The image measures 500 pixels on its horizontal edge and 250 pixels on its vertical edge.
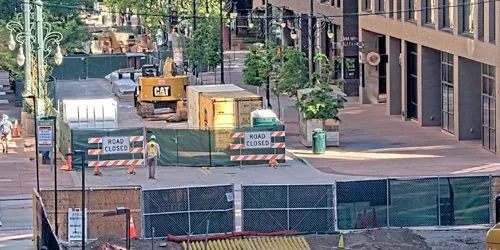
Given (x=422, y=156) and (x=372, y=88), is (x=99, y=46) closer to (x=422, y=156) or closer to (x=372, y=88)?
(x=372, y=88)

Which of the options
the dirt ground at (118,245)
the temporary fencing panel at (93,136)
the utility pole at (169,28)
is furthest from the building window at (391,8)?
the dirt ground at (118,245)

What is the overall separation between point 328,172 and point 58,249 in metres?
22.5

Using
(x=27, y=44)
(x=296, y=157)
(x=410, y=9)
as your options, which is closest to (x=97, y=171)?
(x=296, y=157)

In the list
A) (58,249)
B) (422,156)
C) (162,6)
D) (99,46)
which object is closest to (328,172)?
(422,156)

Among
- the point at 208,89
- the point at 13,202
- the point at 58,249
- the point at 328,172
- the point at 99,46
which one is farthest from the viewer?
the point at 99,46

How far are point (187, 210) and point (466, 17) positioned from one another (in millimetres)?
24304

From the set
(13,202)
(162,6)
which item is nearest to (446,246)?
(13,202)

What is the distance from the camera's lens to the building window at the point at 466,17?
56266 mm

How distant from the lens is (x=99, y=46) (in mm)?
116125

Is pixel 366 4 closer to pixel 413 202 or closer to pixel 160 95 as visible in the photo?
pixel 160 95

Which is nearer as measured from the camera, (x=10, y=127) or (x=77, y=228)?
(x=77, y=228)

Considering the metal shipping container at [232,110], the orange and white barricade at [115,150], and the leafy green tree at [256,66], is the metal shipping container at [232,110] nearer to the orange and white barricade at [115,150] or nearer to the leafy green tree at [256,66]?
the orange and white barricade at [115,150]

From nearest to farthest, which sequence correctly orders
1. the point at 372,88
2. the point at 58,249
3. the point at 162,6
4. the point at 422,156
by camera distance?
the point at 58,249 < the point at 422,156 < the point at 372,88 < the point at 162,6

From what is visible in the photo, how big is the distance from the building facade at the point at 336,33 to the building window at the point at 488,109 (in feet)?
44.7
